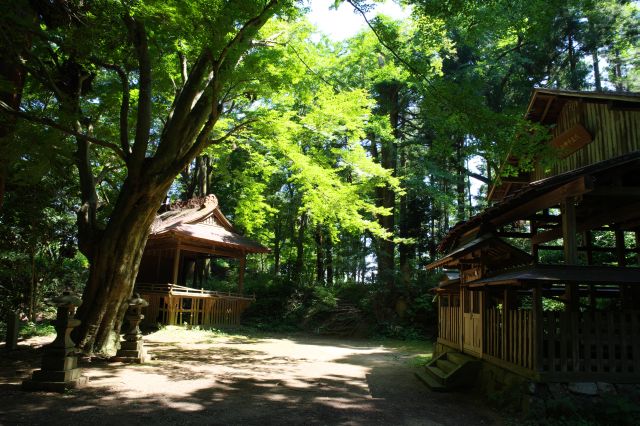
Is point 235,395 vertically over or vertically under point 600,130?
under

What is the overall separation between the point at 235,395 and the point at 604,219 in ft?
25.4

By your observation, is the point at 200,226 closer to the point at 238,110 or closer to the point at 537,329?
the point at 238,110

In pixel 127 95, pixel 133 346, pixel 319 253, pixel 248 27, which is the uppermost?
pixel 248 27

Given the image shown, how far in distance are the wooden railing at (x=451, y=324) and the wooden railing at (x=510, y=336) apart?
6.19 feet

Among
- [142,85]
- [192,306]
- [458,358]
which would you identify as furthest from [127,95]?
[192,306]

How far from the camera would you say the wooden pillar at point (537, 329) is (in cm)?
640

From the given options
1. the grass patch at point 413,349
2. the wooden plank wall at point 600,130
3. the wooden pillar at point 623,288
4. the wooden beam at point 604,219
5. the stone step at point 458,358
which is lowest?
Answer: the grass patch at point 413,349

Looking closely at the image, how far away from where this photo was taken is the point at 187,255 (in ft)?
77.4

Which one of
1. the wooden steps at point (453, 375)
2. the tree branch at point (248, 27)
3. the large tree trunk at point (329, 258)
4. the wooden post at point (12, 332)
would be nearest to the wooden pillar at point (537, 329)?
the wooden steps at point (453, 375)

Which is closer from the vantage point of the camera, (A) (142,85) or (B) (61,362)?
(B) (61,362)

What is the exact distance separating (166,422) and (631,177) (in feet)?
27.7

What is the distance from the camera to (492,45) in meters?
23.9

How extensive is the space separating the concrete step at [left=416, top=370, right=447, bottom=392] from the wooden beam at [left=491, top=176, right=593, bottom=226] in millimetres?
3502

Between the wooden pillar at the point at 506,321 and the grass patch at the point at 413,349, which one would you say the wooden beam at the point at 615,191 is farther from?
the grass patch at the point at 413,349
